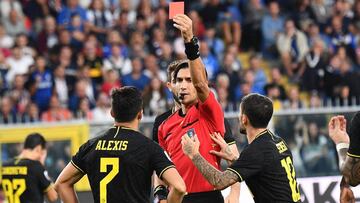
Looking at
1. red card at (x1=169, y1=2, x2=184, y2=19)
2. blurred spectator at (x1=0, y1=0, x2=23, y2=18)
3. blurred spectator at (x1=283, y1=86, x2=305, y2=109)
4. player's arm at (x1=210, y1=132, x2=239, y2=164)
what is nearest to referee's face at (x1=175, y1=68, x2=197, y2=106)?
player's arm at (x1=210, y1=132, x2=239, y2=164)

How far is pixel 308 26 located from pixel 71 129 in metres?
8.34

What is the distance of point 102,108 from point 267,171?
9.70m

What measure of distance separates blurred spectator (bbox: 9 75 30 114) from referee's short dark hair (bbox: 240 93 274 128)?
1002cm

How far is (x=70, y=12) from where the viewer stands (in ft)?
A: 71.7

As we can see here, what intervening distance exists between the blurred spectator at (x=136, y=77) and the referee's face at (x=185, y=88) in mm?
9628

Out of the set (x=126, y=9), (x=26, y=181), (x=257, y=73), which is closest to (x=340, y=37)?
(x=257, y=73)

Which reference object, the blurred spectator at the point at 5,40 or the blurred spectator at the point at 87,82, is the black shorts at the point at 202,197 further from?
the blurred spectator at the point at 5,40

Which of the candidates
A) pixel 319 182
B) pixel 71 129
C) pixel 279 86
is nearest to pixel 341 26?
pixel 279 86

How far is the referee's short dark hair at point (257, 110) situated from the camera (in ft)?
29.4

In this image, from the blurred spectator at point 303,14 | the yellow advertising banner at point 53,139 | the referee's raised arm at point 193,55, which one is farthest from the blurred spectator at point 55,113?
the referee's raised arm at point 193,55

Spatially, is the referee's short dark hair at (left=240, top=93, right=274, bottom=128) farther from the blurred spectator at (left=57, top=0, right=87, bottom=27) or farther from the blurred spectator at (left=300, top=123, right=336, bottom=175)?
the blurred spectator at (left=57, top=0, right=87, bottom=27)

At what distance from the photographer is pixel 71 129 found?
632 inches

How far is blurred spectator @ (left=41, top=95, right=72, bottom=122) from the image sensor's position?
17828 millimetres

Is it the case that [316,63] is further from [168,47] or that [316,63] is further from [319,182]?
[319,182]
